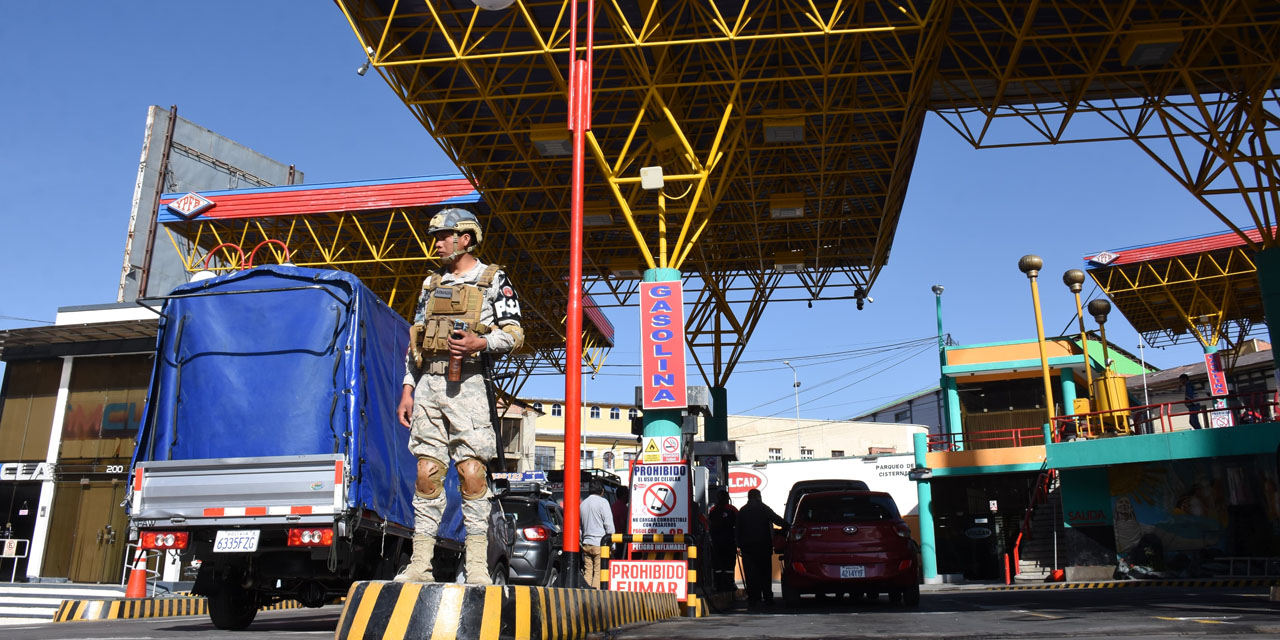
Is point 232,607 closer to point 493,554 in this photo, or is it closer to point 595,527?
point 493,554

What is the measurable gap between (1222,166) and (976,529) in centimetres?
1173

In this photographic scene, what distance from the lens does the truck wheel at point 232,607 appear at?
Result: 8.06m

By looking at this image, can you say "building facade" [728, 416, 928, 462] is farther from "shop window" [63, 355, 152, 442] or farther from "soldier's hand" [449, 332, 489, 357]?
"soldier's hand" [449, 332, 489, 357]

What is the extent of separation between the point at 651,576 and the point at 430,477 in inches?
240

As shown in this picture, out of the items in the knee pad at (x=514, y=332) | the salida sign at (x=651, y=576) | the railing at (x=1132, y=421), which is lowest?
the salida sign at (x=651, y=576)

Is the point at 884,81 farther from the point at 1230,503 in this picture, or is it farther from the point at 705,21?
the point at 1230,503

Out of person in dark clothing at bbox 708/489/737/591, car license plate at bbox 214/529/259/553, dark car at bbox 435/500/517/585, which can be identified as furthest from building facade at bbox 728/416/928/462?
car license plate at bbox 214/529/259/553

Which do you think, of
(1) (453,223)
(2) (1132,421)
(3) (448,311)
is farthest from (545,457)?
(3) (448,311)

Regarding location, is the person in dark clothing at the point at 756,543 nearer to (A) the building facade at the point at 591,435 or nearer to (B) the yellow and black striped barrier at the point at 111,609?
(B) the yellow and black striped barrier at the point at 111,609

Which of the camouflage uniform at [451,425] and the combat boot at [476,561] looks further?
the camouflage uniform at [451,425]

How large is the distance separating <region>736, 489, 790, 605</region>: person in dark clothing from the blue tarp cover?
631 centimetres

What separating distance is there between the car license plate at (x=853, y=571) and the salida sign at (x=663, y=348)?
345 centimetres

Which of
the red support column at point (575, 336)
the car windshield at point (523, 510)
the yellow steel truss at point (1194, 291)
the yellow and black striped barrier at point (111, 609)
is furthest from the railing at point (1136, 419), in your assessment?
the yellow and black striped barrier at point (111, 609)

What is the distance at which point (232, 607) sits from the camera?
8156 millimetres
